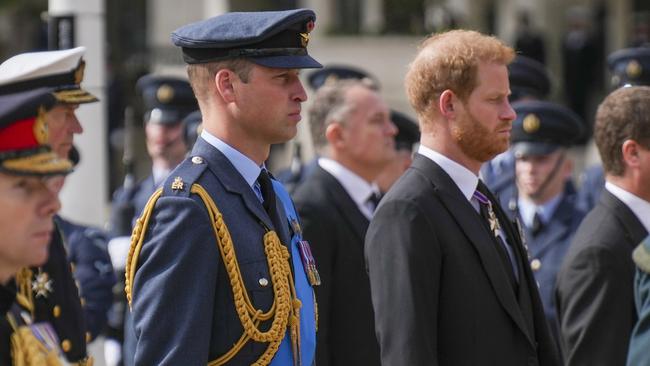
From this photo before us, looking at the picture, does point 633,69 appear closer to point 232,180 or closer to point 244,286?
point 232,180

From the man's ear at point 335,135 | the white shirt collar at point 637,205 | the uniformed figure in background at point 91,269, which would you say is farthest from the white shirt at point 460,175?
the uniformed figure in background at point 91,269

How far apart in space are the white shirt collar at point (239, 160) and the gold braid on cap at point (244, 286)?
0.57 feet

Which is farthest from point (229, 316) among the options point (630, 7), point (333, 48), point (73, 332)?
point (630, 7)

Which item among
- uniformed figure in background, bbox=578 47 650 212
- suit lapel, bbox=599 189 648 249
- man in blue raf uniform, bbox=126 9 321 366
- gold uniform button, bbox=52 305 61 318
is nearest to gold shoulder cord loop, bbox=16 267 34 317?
gold uniform button, bbox=52 305 61 318

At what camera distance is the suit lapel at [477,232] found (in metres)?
4.72

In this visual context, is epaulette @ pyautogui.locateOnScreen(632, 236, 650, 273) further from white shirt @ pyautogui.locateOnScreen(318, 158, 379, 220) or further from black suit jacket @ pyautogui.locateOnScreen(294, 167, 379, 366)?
white shirt @ pyautogui.locateOnScreen(318, 158, 379, 220)

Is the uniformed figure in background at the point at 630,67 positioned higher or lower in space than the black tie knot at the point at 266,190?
lower

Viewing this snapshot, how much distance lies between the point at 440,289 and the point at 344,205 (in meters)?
1.68

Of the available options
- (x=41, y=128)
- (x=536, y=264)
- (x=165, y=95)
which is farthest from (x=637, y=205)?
(x=165, y=95)

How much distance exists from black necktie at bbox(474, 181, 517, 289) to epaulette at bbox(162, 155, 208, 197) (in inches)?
42.4

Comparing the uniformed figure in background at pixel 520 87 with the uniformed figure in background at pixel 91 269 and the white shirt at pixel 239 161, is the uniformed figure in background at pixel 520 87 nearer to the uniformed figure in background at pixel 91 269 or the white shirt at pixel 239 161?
the uniformed figure in background at pixel 91 269

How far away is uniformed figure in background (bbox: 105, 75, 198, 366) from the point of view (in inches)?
318

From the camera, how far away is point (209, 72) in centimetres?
446

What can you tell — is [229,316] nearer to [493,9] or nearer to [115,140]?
[115,140]
